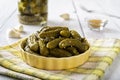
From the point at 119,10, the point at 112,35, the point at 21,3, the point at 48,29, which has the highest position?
the point at 48,29

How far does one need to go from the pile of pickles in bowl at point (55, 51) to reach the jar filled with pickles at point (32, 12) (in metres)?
0.35

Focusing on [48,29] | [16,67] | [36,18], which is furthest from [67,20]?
[16,67]

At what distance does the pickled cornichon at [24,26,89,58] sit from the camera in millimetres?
761

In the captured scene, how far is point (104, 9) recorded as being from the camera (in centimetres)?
143

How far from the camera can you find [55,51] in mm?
760

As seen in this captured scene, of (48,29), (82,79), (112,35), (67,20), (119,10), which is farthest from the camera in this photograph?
(119,10)

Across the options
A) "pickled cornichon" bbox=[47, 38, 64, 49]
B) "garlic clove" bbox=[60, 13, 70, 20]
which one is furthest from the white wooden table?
"pickled cornichon" bbox=[47, 38, 64, 49]

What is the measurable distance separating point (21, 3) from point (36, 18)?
0.07m

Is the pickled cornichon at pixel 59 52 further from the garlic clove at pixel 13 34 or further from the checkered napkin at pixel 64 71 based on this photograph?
the garlic clove at pixel 13 34

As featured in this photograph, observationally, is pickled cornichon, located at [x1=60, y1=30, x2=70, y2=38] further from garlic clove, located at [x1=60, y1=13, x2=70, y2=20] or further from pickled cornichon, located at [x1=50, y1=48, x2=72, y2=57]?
garlic clove, located at [x1=60, y1=13, x2=70, y2=20]

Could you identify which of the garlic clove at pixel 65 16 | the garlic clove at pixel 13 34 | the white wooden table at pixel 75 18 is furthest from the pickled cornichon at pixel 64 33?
the garlic clove at pixel 65 16

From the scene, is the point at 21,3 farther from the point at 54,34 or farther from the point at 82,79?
the point at 82,79

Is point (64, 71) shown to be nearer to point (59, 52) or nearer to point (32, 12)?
point (59, 52)

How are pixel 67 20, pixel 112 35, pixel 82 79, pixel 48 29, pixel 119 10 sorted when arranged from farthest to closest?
pixel 119 10 → pixel 67 20 → pixel 112 35 → pixel 48 29 → pixel 82 79
